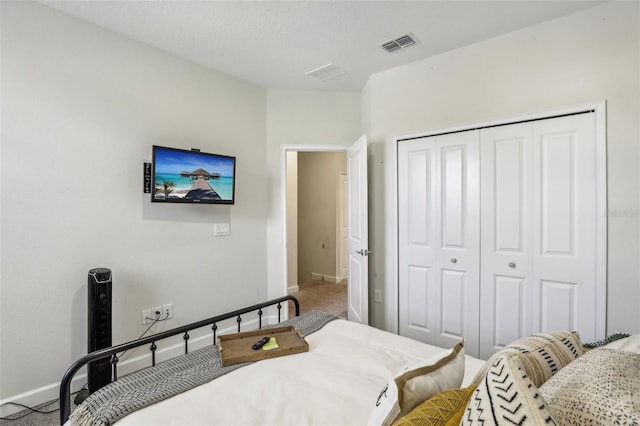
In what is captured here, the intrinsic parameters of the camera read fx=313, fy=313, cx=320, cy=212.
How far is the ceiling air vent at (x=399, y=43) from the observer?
2.54m

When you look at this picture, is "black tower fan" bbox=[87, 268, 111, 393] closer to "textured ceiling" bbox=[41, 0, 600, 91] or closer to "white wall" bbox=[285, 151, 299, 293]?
"textured ceiling" bbox=[41, 0, 600, 91]

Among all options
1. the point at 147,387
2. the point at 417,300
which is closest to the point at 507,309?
the point at 417,300

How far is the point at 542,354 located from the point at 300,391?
775 mm

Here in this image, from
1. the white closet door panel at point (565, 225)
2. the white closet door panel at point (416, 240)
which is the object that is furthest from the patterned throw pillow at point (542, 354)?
the white closet door panel at point (416, 240)

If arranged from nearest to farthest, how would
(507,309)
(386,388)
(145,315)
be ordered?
(386,388)
(507,309)
(145,315)

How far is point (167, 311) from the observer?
9.05 ft

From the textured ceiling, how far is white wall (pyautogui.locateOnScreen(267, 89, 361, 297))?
0.59 metres

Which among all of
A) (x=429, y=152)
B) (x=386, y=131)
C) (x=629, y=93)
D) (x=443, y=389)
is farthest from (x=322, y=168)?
(x=443, y=389)

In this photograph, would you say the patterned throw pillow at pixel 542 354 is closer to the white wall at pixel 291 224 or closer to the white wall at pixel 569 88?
the white wall at pixel 569 88

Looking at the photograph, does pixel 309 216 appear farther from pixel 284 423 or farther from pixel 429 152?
pixel 284 423

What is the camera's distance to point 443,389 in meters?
0.87

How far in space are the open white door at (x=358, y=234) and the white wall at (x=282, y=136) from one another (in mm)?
459

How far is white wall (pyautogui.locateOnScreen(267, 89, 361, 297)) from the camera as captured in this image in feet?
11.8

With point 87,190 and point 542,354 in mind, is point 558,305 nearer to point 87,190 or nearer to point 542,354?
point 542,354
